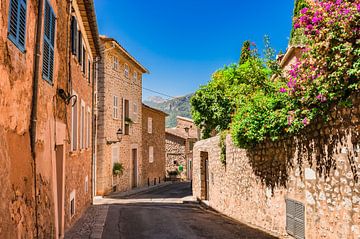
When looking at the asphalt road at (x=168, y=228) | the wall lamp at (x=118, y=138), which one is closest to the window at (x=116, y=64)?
the wall lamp at (x=118, y=138)

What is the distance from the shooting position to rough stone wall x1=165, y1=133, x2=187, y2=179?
37.0 metres

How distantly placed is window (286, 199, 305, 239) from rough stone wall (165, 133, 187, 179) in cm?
2943

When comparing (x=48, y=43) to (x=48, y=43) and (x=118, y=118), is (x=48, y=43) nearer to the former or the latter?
(x=48, y=43)

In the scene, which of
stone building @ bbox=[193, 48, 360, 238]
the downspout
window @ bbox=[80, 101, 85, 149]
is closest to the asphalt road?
stone building @ bbox=[193, 48, 360, 238]

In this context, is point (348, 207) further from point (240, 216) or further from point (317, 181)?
point (240, 216)

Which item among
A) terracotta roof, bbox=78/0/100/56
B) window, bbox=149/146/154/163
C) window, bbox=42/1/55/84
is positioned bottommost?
window, bbox=149/146/154/163

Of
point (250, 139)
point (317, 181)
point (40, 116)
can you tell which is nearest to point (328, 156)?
point (317, 181)

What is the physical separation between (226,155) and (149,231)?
5.04 m

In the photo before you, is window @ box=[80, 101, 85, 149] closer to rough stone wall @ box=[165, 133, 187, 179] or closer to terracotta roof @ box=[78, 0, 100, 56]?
terracotta roof @ box=[78, 0, 100, 56]

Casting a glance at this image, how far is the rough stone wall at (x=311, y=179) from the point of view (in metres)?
5.47

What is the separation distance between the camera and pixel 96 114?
67.9 feet

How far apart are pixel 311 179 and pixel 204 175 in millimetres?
12259

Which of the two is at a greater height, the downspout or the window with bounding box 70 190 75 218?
the downspout

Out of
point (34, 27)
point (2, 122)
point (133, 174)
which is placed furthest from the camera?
point (133, 174)
